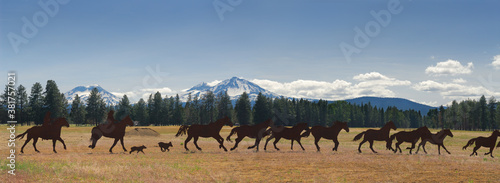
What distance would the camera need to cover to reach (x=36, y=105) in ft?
297

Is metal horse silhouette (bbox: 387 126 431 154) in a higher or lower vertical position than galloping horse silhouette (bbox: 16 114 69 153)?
lower

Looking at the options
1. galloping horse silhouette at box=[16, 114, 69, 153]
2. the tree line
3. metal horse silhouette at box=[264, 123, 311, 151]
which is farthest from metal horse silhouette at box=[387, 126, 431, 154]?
the tree line

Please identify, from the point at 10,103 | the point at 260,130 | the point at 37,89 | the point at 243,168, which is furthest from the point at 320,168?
the point at 37,89

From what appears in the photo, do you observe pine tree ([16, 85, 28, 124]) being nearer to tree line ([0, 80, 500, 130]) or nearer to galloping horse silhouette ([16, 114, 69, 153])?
tree line ([0, 80, 500, 130])

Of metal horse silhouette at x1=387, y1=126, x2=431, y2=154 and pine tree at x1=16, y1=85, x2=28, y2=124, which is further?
pine tree at x1=16, y1=85, x2=28, y2=124

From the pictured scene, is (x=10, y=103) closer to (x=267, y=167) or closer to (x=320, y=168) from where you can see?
(x=267, y=167)

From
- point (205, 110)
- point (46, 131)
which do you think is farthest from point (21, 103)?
point (46, 131)

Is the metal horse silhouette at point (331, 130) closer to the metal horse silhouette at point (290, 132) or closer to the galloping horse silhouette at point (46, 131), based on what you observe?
the metal horse silhouette at point (290, 132)

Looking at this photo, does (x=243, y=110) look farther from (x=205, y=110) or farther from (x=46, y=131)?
(x=46, y=131)

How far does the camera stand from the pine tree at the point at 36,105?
89.9 meters

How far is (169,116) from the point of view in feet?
447

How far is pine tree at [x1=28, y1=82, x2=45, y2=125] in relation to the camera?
89.9 m

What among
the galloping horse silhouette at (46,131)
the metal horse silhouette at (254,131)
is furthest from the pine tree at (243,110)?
the galloping horse silhouette at (46,131)

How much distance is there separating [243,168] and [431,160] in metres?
12.1
